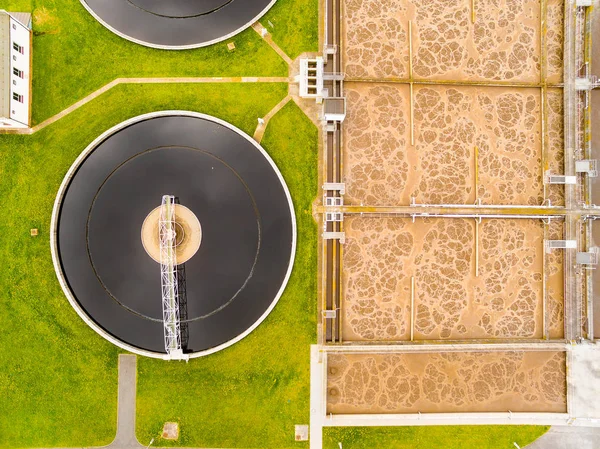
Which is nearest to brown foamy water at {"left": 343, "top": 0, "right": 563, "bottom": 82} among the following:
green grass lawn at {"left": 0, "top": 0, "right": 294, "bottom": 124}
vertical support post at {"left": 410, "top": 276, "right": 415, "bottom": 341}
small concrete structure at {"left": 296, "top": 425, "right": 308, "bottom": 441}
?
green grass lawn at {"left": 0, "top": 0, "right": 294, "bottom": 124}

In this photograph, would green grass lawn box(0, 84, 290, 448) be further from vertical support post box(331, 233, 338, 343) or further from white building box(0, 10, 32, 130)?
white building box(0, 10, 32, 130)

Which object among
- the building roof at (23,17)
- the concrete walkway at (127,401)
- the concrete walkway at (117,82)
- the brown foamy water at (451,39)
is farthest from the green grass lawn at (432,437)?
the building roof at (23,17)

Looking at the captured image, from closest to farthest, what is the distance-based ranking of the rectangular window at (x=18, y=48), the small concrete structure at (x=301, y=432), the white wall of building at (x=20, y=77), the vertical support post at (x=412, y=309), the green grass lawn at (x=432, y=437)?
the white wall of building at (x=20, y=77) → the rectangular window at (x=18, y=48) → the small concrete structure at (x=301, y=432) → the green grass lawn at (x=432, y=437) → the vertical support post at (x=412, y=309)

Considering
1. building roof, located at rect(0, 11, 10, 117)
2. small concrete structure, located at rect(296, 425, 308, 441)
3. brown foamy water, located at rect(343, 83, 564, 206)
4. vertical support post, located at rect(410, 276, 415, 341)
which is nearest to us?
building roof, located at rect(0, 11, 10, 117)

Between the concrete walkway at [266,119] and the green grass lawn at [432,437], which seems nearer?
the green grass lawn at [432,437]

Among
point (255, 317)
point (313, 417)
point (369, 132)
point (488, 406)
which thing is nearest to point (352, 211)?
point (369, 132)

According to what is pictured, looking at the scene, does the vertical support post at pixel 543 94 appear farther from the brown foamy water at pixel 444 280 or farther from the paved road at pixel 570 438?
the paved road at pixel 570 438
